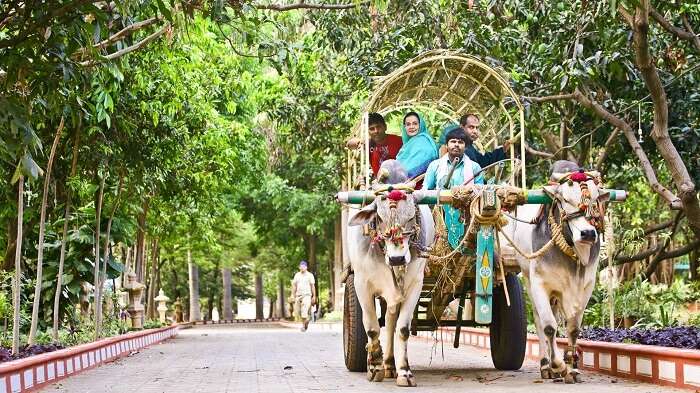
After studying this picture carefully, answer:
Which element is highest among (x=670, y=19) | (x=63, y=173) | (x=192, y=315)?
(x=670, y=19)

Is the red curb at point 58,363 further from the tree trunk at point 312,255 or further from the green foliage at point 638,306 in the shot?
the tree trunk at point 312,255

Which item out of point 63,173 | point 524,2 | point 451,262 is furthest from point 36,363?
point 524,2

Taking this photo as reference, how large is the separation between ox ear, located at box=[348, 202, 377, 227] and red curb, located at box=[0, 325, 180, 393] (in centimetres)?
318

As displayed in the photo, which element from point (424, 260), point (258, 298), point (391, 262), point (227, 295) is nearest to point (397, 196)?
A: point (391, 262)

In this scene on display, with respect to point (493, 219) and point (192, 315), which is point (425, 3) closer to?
point (493, 219)

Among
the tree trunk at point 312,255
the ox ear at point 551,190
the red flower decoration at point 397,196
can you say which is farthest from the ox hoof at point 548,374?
the tree trunk at point 312,255

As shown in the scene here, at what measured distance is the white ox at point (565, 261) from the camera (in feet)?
28.8

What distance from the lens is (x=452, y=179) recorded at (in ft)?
32.9

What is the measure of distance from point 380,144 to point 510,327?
8.35 feet

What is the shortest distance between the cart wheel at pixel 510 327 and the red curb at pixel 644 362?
0.70m

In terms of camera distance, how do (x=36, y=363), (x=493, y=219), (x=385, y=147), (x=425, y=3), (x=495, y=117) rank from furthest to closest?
(x=425, y=3) → (x=495, y=117) → (x=385, y=147) → (x=36, y=363) → (x=493, y=219)

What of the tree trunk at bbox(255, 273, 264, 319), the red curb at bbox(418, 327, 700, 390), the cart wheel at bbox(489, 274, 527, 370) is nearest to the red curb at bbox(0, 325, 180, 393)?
the cart wheel at bbox(489, 274, 527, 370)

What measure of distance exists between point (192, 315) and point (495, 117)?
33370mm

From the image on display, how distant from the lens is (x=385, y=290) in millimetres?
9422
